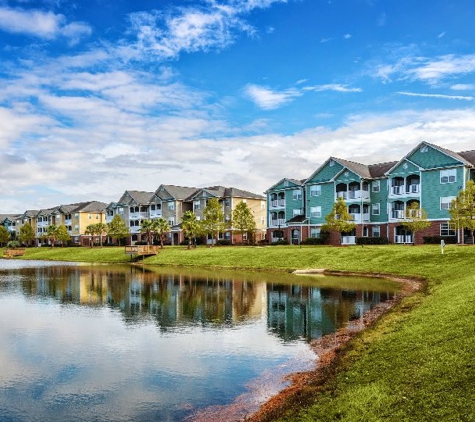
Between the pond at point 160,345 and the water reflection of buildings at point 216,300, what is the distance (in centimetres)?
9

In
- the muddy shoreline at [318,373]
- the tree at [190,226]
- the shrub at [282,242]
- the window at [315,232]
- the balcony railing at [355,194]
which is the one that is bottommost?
the muddy shoreline at [318,373]

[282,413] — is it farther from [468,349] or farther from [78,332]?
[78,332]

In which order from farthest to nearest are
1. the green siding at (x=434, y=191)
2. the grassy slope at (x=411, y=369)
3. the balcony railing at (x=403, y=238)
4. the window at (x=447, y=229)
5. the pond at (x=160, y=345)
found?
1. the balcony railing at (x=403, y=238)
2. the green siding at (x=434, y=191)
3. the window at (x=447, y=229)
4. the pond at (x=160, y=345)
5. the grassy slope at (x=411, y=369)

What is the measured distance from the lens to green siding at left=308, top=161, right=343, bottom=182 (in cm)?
7238

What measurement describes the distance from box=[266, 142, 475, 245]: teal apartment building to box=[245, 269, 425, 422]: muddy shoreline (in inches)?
1520

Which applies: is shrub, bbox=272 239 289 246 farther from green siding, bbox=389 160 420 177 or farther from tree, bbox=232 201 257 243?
Result: green siding, bbox=389 160 420 177

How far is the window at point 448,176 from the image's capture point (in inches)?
2338

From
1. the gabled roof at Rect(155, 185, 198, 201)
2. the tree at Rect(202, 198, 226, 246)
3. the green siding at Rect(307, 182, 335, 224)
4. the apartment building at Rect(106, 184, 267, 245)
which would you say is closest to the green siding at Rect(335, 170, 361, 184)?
the green siding at Rect(307, 182, 335, 224)

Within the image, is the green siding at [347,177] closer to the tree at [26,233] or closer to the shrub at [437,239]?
the shrub at [437,239]

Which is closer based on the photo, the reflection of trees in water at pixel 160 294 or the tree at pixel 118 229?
the reflection of trees in water at pixel 160 294

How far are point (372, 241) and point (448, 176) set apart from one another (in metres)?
13.1

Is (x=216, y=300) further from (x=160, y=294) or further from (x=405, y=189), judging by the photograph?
(x=405, y=189)

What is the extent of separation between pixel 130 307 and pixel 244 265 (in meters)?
28.0

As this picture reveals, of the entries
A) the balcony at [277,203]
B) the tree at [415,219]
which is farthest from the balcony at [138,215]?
the tree at [415,219]
